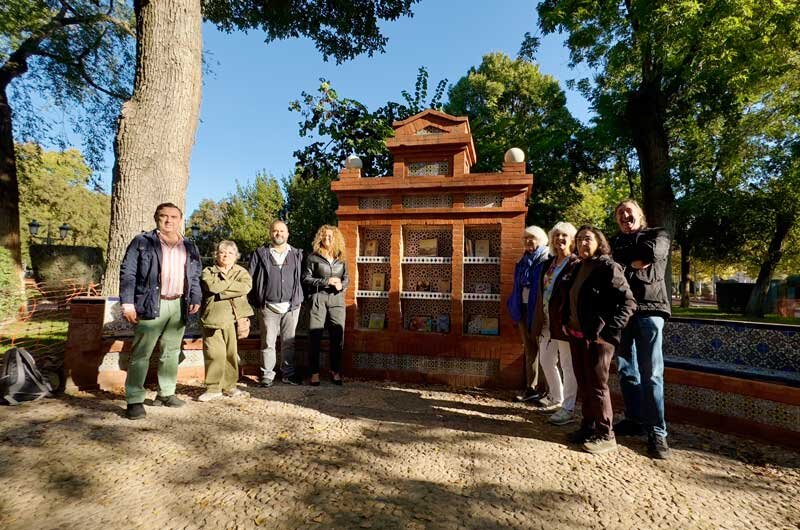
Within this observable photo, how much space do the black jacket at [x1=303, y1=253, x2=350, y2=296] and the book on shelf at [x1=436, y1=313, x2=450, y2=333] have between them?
1.42m

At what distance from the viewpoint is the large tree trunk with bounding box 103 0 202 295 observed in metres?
5.44

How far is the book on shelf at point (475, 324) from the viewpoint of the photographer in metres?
5.31

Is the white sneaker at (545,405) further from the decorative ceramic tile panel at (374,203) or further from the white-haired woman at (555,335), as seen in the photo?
the decorative ceramic tile panel at (374,203)

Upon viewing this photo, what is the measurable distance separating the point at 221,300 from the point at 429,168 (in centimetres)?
322

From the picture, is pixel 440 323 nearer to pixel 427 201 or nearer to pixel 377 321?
pixel 377 321

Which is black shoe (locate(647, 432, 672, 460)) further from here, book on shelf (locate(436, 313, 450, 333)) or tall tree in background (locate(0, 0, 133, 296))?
tall tree in background (locate(0, 0, 133, 296))

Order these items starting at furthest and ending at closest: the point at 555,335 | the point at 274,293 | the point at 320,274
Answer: the point at 320,274 < the point at 274,293 < the point at 555,335

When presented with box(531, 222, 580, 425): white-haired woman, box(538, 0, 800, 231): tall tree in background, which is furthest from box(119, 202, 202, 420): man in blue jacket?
box(538, 0, 800, 231): tall tree in background

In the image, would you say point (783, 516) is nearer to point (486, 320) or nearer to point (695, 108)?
point (486, 320)

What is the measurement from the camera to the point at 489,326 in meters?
5.21

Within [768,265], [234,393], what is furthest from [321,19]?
[768,265]

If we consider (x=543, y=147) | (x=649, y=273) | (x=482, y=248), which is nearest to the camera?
(x=649, y=273)

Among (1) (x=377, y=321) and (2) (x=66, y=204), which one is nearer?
(1) (x=377, y=321)

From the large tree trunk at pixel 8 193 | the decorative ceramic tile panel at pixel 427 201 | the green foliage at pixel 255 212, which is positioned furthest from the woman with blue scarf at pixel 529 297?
the green foliage at pixel 255 212
